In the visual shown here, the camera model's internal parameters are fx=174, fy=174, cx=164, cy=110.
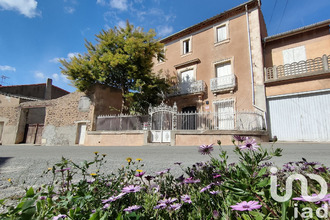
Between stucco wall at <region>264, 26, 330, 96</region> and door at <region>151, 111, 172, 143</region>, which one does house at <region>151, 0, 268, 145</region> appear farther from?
stucco wall at <region>264, 26, 330, 96</region>

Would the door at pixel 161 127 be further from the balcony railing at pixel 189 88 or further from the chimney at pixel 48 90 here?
the chimney at pixel 48 90

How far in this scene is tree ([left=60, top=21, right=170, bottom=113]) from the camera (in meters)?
11.5

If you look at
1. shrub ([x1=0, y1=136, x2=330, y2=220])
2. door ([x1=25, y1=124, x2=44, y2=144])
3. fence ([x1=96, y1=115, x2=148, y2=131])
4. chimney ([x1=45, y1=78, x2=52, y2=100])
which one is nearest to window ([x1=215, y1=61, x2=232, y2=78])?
fence ([x1=96, y1=115, x2=148, y2=131])

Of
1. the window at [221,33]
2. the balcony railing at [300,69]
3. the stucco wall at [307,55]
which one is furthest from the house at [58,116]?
the stucco wall at [307,55]

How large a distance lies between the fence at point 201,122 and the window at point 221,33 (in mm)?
6186

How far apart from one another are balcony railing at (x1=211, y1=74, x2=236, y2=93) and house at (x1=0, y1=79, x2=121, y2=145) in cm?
784

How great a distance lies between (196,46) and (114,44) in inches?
268

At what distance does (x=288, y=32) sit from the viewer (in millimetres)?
11172

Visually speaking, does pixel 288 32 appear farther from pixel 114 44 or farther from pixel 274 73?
pixel 114 44

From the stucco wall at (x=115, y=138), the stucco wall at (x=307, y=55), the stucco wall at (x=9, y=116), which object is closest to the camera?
the stucco wall at (x=307, y=55)

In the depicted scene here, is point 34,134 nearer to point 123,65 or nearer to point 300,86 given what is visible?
point 123,65

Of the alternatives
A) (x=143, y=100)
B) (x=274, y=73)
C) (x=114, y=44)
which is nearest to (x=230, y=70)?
(x=274, y=73)

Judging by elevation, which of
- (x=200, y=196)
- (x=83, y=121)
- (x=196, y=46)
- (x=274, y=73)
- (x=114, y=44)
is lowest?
(x=200, y=196)

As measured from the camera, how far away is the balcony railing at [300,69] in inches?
369
